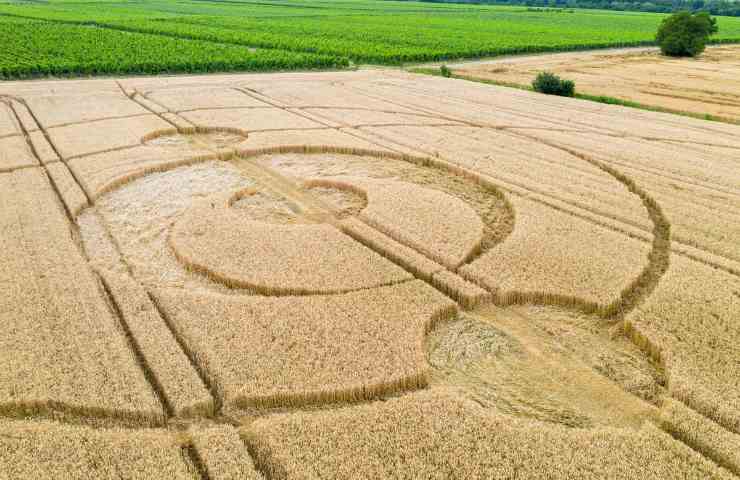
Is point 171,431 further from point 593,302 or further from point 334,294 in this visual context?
point 593,302

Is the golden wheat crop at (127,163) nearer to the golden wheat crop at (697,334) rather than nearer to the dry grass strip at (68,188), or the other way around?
the dry grass strip at (68,188)

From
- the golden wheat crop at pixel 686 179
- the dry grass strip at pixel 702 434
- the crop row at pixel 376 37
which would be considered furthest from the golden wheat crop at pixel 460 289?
the crop row at pixel 376 37

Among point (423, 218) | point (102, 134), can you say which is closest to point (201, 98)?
point (102, 134)

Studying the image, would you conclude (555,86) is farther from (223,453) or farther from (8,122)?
(223,453)

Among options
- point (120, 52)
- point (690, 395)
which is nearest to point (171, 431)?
point (690, 395)

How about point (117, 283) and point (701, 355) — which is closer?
point (701, 355)

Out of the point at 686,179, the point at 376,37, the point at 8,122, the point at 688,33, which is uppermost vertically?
the point at 688,33
